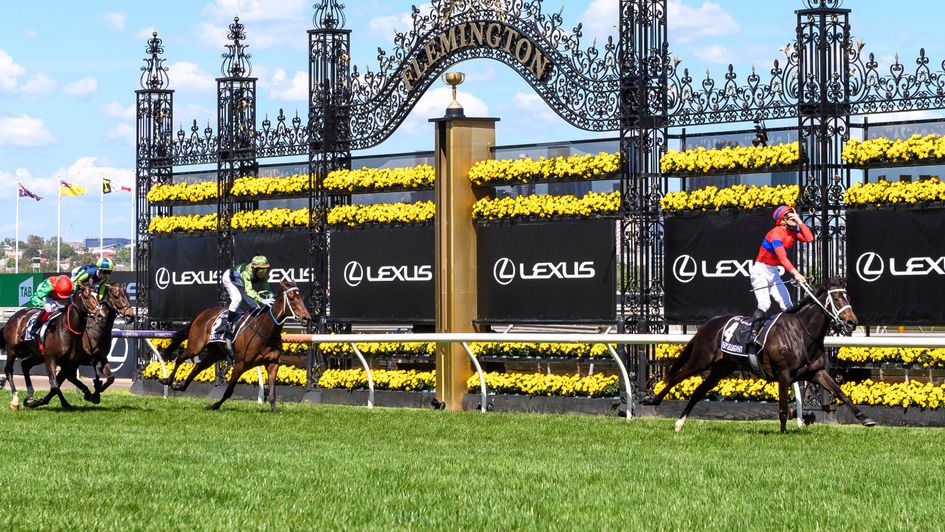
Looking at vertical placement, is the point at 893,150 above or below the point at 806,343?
above

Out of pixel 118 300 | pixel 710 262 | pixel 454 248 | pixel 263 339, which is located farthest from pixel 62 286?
pixel 710 262

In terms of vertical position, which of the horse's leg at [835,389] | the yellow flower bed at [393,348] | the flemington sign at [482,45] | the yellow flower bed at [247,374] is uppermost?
the flemington sign at [482,45]

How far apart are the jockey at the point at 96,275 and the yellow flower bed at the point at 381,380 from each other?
388cm

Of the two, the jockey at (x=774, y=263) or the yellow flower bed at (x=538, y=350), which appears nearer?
the jockey at (x=774, y=263)

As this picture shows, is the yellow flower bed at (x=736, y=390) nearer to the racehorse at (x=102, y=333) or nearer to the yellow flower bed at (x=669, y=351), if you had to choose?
the yellow flower bed at (x=669, y=351)

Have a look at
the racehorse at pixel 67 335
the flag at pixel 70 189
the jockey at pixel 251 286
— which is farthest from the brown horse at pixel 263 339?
the flag at pixel 70 189

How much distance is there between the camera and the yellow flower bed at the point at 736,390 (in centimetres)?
1648

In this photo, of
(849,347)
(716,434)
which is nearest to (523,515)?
(716,434)

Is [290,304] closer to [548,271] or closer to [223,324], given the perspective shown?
[223,324]

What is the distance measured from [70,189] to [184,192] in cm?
3623

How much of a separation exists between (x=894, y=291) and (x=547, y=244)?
445 centimetres

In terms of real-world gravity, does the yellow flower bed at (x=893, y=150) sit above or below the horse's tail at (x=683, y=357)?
above

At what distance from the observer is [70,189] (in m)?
57.7

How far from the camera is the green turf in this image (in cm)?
781
